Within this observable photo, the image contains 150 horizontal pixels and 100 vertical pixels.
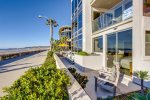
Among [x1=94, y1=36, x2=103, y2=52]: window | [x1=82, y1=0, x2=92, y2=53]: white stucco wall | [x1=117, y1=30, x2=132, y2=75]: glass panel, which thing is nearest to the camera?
[x1=117, y1=30, x2=132, y2=75]: glass panel

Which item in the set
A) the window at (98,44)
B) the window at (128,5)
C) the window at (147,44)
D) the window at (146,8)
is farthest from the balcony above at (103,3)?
the window at (147,44)

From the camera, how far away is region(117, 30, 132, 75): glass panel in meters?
8.76

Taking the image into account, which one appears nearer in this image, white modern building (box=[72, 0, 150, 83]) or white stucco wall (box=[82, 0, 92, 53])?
white modern building (box=[72, 0, 150, 83])

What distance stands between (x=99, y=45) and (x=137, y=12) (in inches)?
269

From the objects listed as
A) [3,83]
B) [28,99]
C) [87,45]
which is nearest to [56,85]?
[28,99]

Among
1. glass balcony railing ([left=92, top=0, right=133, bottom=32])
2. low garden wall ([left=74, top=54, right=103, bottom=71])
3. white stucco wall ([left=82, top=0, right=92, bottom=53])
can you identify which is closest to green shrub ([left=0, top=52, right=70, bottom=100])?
glass balcony railing ([left=92, top=0, right=133, bottom=32])

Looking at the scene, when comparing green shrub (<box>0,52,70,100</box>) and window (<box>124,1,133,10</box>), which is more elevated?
window (<box>124,1,133,10</box>)

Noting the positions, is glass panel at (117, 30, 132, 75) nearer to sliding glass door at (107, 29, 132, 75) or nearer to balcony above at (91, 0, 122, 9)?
sliding glass door at (107, 29, 132, 75)

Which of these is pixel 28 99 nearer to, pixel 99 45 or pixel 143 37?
pixel 143 37

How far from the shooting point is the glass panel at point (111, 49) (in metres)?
10.9

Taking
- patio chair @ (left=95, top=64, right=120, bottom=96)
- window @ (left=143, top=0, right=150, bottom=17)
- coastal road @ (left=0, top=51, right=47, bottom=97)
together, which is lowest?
coastal road @ (left=0, top=51, right=47, bottom=97)

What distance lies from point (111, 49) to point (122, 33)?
7.49 ft

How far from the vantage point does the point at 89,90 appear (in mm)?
7188

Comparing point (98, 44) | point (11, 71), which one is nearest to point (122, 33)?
point (98, 44)
